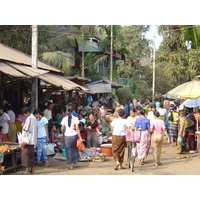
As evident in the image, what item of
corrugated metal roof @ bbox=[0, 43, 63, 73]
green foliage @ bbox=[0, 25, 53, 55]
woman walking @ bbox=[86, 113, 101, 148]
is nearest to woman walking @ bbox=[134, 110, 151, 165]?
woman walking @ bbox=[86, 113, 101, 148]

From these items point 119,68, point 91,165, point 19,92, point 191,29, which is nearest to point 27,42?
point 19,92

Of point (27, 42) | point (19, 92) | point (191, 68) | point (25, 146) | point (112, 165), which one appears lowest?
point (112, 165)

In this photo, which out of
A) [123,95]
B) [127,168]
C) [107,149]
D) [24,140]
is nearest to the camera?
[24,140]

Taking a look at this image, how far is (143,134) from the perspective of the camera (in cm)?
899

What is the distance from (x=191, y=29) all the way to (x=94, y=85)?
7432 millimetres

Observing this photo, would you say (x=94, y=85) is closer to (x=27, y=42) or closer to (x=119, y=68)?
(x=27, y=42)

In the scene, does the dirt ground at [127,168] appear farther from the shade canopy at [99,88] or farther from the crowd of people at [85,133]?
the shade canopy at [99,88]

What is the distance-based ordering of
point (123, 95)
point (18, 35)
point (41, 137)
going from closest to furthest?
point (41, 137) → point (18, 35) → point (123, 95)

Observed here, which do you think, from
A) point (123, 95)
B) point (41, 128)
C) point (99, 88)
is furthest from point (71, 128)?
point (123, 95)

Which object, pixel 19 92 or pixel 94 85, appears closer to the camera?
pixel 19 92

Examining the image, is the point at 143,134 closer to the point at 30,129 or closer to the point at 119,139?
the point at 119,139

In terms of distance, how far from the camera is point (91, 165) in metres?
8.86

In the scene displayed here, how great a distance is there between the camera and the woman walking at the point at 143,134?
8852mm

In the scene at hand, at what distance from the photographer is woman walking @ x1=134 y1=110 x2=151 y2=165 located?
8.85 metres
